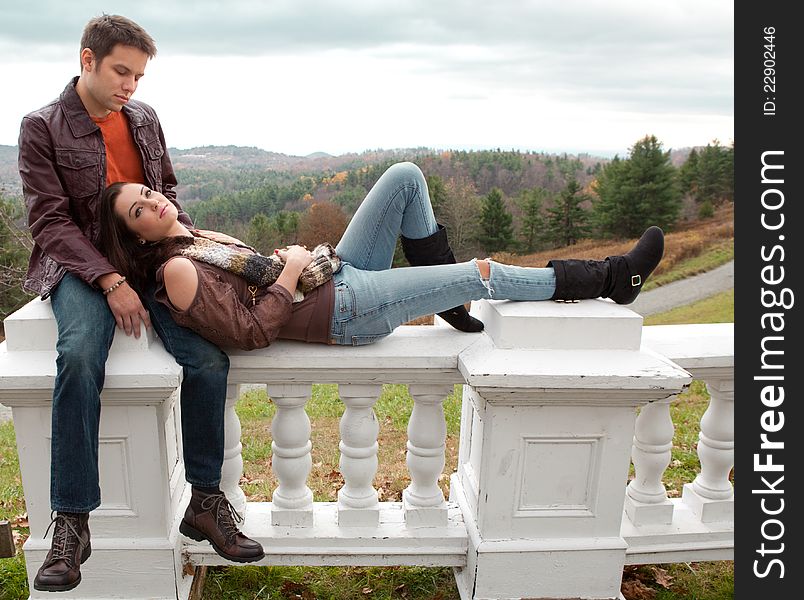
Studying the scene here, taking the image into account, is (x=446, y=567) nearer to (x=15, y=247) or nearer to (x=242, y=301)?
(x=242, y=301)

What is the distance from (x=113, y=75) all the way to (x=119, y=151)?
0.29 metres

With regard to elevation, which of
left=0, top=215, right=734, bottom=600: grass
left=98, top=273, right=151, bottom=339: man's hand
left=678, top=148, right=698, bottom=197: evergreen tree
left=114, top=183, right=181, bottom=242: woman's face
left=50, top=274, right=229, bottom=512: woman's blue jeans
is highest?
left=678, top=148, right=698, bottom=197: evergreen tree

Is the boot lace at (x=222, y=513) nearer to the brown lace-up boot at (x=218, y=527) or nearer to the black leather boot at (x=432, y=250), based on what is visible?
the brown lace-up boot at (x=218, y=527)

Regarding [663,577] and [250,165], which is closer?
[663,577]

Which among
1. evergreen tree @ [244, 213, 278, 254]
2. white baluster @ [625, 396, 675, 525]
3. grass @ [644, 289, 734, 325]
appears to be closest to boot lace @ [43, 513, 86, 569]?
white baluster @ [625, 396, 675, 525]

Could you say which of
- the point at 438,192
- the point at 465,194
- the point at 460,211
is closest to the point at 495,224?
the point at 465,194

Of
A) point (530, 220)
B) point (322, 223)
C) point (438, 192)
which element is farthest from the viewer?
point (530, 220)

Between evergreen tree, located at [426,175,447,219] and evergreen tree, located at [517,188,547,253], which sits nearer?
evergreen tree, located at [426,175,447,219]

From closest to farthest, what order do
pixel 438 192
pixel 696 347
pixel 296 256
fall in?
pixel 296 256, pixel 696 347, pixel 438 192

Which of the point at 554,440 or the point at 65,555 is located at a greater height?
the point at 554,440

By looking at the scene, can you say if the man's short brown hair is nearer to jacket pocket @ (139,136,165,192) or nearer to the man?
the man

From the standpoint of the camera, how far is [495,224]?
2669 centimetres

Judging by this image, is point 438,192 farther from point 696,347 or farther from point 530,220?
point 696,347

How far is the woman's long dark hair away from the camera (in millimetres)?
2180
